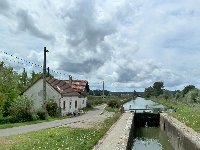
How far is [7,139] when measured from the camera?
73.6 feet

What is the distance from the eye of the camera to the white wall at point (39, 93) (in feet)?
151

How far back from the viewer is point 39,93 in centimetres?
4681

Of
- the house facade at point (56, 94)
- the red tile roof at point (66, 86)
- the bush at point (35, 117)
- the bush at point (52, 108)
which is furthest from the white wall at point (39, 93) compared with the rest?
the bush at point (35, 117)

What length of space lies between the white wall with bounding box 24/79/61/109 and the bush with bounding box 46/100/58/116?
1719 mm

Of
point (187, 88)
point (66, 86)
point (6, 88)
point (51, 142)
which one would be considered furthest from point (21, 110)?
point (187, 88)

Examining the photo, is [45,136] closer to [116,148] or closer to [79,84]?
[116,148]

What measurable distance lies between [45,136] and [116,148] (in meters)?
5.33

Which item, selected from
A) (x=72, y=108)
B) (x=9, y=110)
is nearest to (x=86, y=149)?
(x=9, y=110)

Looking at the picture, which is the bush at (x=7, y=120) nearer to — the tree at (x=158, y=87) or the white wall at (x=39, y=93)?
the white wall at (x=39, y=93)

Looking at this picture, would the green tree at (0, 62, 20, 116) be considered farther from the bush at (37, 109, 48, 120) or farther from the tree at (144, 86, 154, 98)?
the tree at (144, 86, 154, 98)

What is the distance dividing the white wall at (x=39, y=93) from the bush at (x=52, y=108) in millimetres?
1719

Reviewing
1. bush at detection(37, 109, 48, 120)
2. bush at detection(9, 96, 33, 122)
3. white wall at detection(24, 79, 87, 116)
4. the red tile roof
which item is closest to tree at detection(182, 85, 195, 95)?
the red tile roof

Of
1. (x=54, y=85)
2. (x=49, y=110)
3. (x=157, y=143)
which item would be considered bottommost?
(x=157, y=143)

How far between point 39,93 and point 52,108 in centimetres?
422
